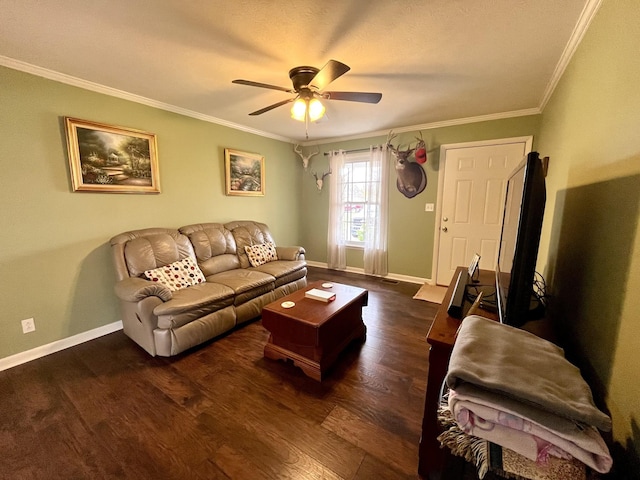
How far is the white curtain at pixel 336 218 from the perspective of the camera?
457 centimetres

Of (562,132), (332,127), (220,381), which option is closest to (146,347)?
(220,381)

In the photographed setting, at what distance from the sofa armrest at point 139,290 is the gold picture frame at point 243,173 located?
1.88 m

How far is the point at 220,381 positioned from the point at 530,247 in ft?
6.70

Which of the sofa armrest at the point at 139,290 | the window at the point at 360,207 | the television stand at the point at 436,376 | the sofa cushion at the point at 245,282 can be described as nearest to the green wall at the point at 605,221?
the television stand at the point at 436,376

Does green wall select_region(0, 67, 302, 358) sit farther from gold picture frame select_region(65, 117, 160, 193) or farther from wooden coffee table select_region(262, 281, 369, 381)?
wooden coffee table select_region(262, 281, 369, 381)

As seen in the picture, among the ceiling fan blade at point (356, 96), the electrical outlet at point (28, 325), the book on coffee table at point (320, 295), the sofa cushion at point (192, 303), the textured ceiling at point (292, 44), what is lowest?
the electrical outlet at point (28, 325)

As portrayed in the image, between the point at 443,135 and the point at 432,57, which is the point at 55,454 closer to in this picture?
the point at 432,57

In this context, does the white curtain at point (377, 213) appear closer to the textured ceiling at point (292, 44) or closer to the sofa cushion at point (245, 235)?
the textured ceiling at point (292, 44)

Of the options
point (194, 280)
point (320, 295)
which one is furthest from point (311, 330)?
point (194, 280)

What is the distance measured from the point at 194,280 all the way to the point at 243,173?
1908 mm

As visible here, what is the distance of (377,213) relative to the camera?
14.0 feet

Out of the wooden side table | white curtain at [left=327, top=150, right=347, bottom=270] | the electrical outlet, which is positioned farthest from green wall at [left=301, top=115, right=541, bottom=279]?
the electrical outlet

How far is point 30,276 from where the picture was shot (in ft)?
7.18

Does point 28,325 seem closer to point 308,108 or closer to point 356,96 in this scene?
point 308,108
